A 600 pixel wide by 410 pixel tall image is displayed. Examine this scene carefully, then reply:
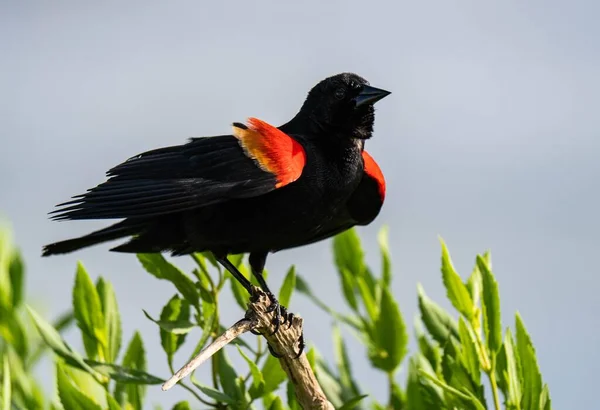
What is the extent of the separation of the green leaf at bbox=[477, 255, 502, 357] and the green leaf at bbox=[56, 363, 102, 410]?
91 centimetres

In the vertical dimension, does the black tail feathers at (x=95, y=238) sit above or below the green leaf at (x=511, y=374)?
above

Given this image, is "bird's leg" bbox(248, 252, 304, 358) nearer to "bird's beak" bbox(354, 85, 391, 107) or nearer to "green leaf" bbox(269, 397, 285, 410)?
"green leaf" bbox(269, 397, 285, 410)

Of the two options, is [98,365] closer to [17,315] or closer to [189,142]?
[17,315]

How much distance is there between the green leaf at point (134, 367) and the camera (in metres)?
2.16

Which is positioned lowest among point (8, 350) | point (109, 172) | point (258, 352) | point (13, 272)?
point (258, 352)

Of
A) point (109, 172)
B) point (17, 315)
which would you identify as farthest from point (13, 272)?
point (109, 172)

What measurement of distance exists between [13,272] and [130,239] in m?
0.67

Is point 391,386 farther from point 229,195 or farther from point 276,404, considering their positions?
point 229,195

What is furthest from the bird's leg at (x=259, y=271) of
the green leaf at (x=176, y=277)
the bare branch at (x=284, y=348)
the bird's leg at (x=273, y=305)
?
the green leaf at (x=176, y=277)

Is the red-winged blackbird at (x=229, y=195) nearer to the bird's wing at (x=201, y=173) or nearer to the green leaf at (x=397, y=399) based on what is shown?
the bird's wing at (x=201, y=173)

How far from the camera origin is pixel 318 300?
2590 millimetres

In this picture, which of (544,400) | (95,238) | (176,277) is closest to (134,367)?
(176,277)

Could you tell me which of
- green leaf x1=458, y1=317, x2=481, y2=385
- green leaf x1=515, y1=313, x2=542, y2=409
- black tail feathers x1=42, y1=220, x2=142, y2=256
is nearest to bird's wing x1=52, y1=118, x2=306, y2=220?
black tail feathers x1=42, y1=220, x2=142, y2=256

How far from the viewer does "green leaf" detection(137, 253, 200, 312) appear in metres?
2.29
